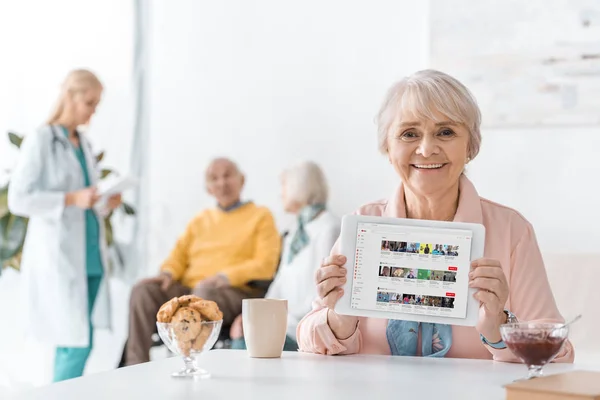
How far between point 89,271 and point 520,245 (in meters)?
2.61

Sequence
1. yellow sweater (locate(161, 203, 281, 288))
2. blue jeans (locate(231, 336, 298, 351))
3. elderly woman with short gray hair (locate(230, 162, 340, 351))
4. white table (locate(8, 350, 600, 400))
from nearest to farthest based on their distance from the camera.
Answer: white table (locate(8, 350, 600, 400)), blue jeans (locate(231, 336, 298, 351)), elderly woman with short gray hair (locate(230, 162, 340, 351)), yellow sweater (locate(161, 203, 281, 288))

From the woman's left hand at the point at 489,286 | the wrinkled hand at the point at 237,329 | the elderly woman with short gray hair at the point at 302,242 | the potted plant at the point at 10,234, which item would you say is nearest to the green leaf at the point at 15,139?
the potted plant at the point at 10,234

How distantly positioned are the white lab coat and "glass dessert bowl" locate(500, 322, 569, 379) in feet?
9.21

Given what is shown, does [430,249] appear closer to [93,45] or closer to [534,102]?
[534,102]

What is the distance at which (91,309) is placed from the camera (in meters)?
3.95

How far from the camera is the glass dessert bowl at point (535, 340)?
1.29 metres

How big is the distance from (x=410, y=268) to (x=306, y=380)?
325 millimetres

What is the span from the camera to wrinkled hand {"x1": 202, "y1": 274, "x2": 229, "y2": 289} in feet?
12.8

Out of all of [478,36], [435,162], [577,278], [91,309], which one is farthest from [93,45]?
[435,162]

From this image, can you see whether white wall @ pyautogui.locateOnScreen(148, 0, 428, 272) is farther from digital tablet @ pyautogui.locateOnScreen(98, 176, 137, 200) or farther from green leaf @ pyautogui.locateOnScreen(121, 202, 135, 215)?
digital tablet @ pyautogui.locateOnScreen(98, 176, 137, 200)

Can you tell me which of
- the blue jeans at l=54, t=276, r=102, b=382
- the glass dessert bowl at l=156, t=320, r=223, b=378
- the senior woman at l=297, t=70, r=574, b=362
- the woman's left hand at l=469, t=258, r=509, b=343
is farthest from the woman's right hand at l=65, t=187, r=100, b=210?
the woman's left hand at l=469, t=258, r=509, b=343

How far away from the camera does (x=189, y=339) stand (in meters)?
1.41

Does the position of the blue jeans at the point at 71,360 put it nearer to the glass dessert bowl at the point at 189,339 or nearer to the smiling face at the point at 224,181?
the smiling face at the point at 224,181

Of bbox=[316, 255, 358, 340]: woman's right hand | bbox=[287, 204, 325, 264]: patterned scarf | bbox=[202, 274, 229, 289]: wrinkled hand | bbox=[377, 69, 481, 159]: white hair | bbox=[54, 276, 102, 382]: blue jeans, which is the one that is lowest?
bbox=[54, 276, 102, 382]: blue jeans
